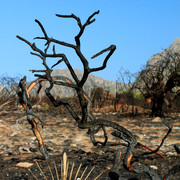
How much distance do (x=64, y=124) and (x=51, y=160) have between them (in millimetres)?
4612

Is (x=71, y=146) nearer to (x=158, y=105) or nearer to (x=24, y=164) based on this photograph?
(x=24, y=164)

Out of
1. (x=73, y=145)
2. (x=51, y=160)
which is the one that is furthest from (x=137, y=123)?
(x=51, y=160)

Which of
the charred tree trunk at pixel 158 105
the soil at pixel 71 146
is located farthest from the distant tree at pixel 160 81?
the soil at pixel 71 146

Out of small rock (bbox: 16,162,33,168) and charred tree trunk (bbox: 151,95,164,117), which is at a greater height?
charred tree trunk (bbox: 151,95,164,117)

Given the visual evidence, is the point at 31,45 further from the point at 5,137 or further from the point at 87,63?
the point at 5,137

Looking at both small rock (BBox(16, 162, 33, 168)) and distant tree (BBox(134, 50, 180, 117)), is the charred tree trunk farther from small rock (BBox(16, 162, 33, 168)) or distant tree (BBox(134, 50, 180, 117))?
small rock (BBox(16, 162, 33, 168))

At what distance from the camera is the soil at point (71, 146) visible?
12.2ft

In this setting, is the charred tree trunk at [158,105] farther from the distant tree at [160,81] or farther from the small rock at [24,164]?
the small rock at [24,164]

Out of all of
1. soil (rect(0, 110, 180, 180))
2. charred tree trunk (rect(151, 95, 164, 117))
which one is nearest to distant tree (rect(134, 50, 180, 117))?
charred tree trunk (rect(151, 95, 164, 117))

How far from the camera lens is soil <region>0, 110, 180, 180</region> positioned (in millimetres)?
3727

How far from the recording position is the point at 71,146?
19.5 ft

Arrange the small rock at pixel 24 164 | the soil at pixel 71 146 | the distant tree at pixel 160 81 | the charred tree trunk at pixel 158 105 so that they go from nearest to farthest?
the soil at pixel 71 146 < the small rock at pixel 24 164 < the distant tree at pixel 160 81 < the charred tree trunk at pixel 158 105

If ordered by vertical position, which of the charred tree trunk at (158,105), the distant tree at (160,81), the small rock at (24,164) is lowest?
the small rock at (24,164)

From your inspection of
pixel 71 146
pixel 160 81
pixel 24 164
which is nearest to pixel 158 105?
pixel 160 81
